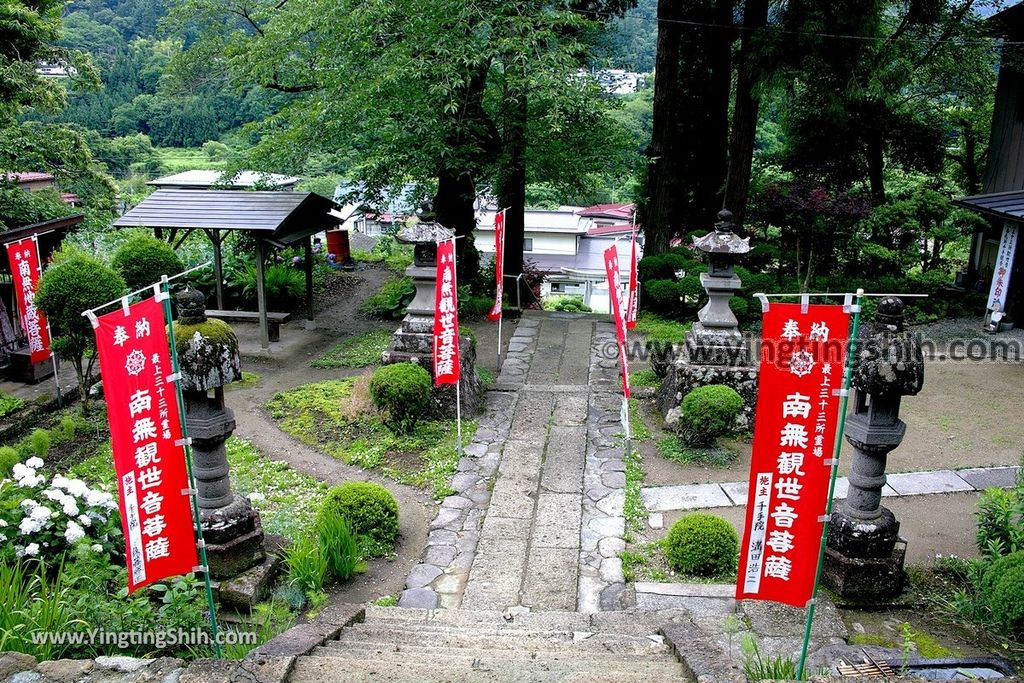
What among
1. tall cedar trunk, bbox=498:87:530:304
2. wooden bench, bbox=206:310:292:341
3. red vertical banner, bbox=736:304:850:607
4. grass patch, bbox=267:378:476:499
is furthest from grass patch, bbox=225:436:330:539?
tall cedar trunk, bbox=498:87:530:304

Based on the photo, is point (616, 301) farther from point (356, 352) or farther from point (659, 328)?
point (659, 328)

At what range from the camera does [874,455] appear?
6.83m

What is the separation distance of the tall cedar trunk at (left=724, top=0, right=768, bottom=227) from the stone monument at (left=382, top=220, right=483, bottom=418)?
26.1ft

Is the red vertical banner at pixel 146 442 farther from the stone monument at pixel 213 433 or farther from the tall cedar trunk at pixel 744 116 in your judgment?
the tall cedar trunk at pixel 744 116

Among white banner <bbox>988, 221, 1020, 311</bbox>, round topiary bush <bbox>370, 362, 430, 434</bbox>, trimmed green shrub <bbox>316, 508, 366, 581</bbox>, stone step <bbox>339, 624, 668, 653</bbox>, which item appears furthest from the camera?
white banner <bbox>988, 221, 1020, 311</bbox>

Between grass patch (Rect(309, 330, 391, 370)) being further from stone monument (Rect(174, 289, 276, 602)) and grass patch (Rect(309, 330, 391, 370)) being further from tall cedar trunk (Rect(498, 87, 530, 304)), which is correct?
stone monument (Rect(174, 289, 276, 602))

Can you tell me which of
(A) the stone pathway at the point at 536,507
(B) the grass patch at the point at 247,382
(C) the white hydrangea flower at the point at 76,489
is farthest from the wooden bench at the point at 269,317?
(C) the white hydrangea flower at the point at 76,489

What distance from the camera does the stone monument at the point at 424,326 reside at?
38.2ft

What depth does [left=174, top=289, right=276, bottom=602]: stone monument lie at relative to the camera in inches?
259

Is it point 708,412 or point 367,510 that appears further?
point 708,412

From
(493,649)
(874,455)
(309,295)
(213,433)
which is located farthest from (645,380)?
(493,649)

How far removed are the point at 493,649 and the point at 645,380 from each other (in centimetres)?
812

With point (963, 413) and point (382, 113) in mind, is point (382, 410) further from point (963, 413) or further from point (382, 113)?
point (963, 413)

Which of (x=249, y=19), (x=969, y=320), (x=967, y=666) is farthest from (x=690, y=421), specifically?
(x=249, y=19)
